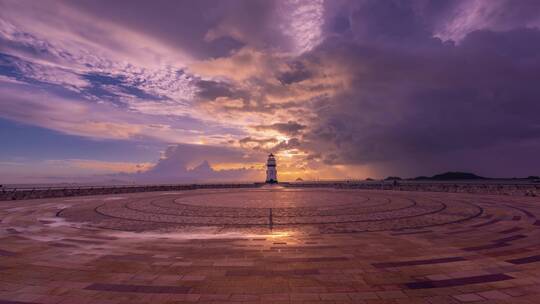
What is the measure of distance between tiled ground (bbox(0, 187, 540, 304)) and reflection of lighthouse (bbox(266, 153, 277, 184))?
6351 centimetres

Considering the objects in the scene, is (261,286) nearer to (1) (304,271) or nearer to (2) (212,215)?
(1) (304,271)

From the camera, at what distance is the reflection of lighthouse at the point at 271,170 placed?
79.6 metres

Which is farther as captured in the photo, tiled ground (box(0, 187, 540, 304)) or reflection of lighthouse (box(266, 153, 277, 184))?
reflection of lighthouse (box(266, 153, 277, 184))

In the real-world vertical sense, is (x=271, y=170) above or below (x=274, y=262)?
above

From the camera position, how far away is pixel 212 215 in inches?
768

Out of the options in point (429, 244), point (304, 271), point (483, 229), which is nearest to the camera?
point (304, 271)

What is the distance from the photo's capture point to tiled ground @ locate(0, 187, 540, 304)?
6.61m

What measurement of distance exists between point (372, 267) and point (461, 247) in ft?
15.2

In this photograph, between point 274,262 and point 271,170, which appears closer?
point 274,262

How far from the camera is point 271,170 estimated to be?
80.5m

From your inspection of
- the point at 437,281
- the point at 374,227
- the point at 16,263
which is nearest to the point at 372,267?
the point at 437,281

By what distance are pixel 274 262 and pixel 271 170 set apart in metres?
71.6

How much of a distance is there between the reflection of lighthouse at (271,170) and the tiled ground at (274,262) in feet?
208

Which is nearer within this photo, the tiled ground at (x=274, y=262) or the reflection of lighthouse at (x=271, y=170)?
the tiled ground at (x=274, y=262)
